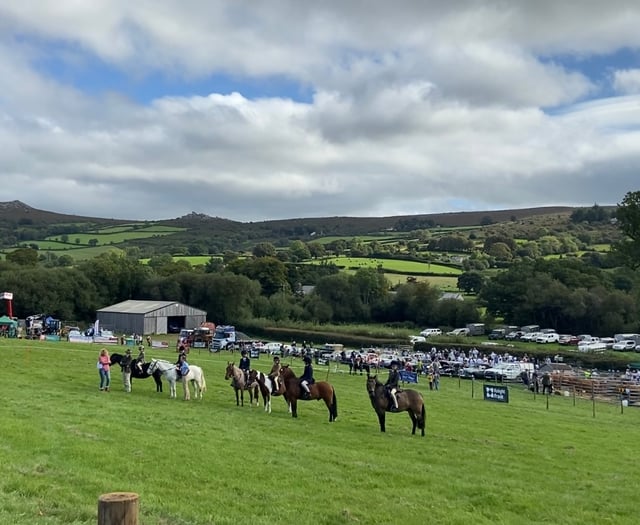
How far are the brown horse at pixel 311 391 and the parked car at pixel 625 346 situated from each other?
62.7 meters

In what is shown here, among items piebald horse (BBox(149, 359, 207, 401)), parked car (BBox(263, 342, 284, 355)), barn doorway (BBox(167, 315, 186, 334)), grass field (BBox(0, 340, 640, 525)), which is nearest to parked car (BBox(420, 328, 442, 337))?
parked car (BBox(263, 342, 284, 355))

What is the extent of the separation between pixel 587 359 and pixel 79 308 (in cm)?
6696

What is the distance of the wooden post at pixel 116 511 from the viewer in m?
4.92

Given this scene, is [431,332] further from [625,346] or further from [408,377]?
[408,377]

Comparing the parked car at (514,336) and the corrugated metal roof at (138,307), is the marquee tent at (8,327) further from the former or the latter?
the parked car at (514,336)

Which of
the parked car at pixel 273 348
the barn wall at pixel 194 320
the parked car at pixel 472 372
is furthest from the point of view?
the barn wall at pixel 194 320

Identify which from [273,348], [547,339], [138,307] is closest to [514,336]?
[547,339]

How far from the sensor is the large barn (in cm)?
8194

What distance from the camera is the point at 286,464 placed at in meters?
14.9

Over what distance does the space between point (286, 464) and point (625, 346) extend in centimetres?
7215

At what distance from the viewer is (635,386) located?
4334cm

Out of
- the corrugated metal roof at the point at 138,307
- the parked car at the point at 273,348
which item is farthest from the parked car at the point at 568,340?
the corrugated metal roof at the point at 138,307

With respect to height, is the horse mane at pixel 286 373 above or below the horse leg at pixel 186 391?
above

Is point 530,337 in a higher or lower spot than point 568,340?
higher
